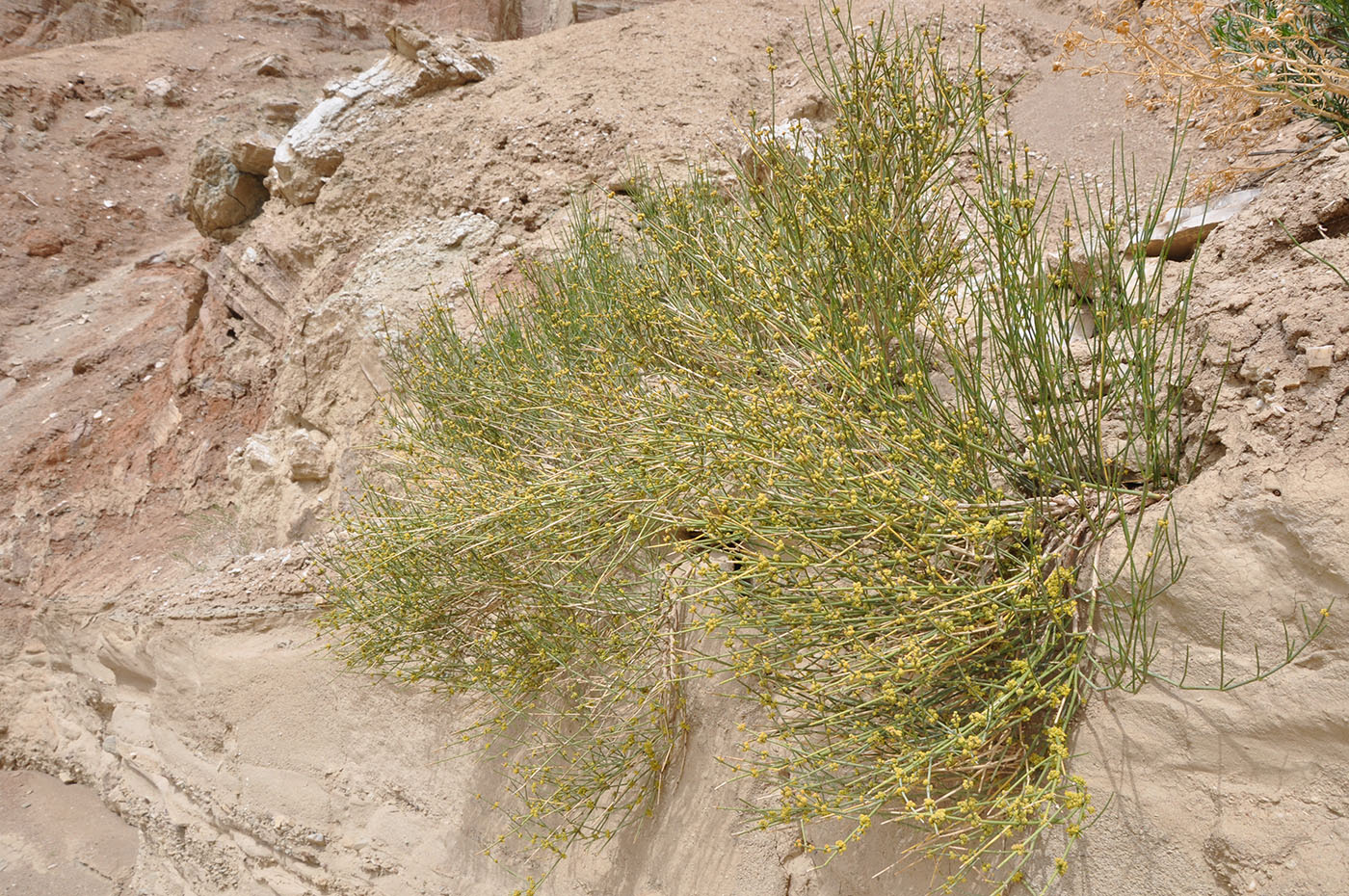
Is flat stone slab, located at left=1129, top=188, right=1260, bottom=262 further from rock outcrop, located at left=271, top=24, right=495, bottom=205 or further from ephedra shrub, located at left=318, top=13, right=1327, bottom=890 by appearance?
rock outcrop, located at left=271, top=24, right=495, bottom=205

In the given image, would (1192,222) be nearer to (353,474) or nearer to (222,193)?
(353,474)

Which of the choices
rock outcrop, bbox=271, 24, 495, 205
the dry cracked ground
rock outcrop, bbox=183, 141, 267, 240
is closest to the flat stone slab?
the dry cracked ground

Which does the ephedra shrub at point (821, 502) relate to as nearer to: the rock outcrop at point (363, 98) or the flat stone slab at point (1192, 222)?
the flat stone slab at point (1192, 222)

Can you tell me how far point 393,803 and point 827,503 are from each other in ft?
8.86

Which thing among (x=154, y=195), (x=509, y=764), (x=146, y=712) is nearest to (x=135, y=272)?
(x=154, y=195)

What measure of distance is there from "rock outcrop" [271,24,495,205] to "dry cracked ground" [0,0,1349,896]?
0.03 meters

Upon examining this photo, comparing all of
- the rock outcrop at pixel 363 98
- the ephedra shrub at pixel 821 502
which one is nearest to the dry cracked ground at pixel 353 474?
the rock outcrop at pixel 363 98

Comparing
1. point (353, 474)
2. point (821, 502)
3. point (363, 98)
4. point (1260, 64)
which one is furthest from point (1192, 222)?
point (363, 98)

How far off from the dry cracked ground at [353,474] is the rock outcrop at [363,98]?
0.09 feet

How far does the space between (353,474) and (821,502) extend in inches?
132

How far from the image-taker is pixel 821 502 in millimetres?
2324

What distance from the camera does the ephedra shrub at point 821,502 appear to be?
2.21 meters

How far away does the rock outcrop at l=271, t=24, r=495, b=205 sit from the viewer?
6551 millimetres

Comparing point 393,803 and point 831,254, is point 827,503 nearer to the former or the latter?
point 831,254
